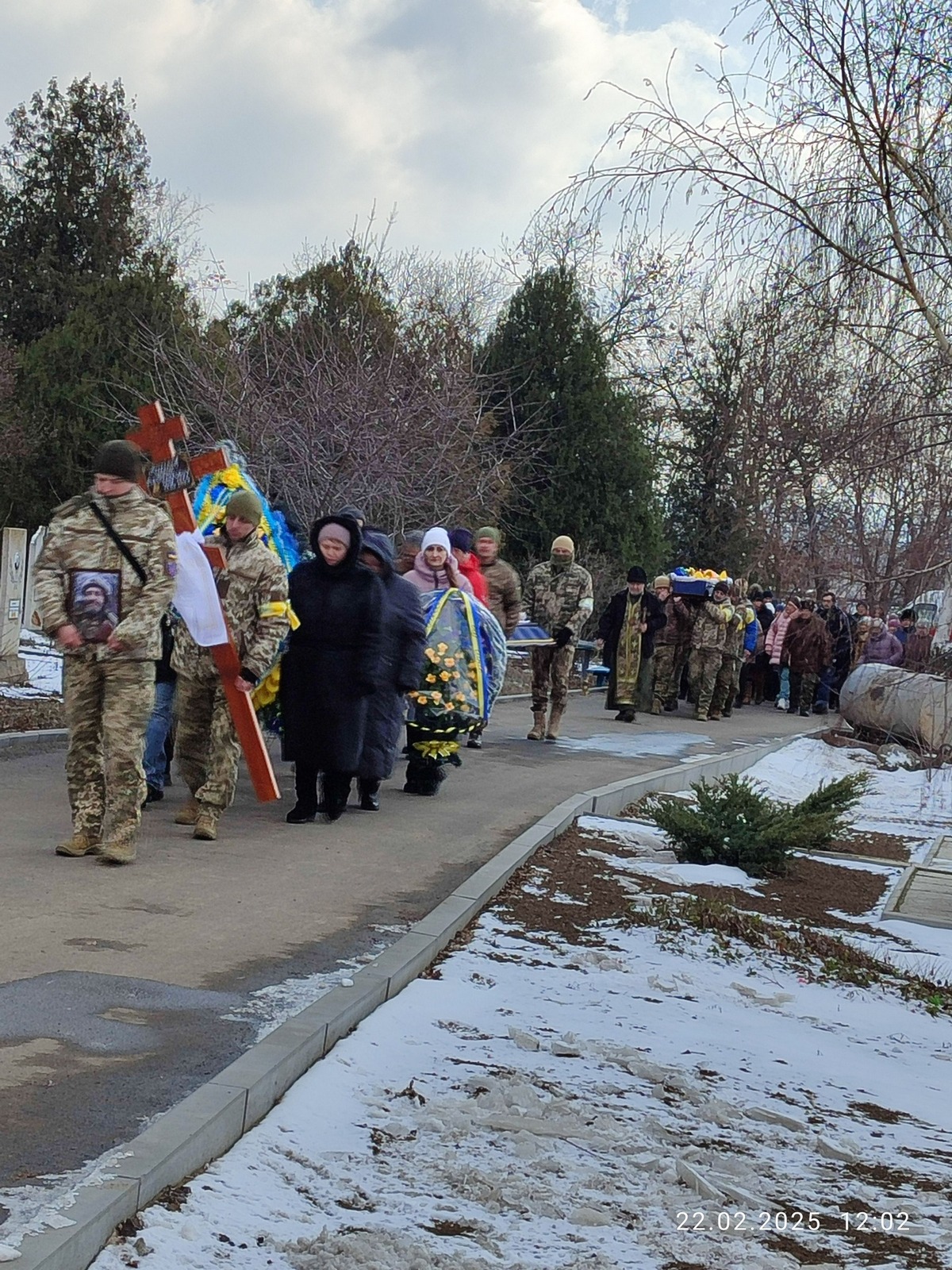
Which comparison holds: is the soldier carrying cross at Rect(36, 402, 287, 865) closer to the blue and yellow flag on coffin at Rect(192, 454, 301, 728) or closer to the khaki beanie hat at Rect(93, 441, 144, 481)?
the khaki beanie hat at Rect(93, 441, 144, 481)

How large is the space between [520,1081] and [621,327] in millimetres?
36279

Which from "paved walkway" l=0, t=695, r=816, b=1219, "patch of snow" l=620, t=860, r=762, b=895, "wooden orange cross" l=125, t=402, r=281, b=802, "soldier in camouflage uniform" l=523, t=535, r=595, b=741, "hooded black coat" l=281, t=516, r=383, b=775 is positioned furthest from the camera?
"soldier in camouflage uniform" l=523, t=535, r=595, b=741

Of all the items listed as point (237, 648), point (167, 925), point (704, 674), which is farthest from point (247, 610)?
point (704, 674)

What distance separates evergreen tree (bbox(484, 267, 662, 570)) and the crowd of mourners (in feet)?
49.7

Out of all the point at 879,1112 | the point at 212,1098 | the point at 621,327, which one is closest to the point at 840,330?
the point at 879,1112

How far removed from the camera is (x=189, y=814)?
906 centimetres

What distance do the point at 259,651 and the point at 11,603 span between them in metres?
8.50

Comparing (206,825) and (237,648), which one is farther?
(237,648)

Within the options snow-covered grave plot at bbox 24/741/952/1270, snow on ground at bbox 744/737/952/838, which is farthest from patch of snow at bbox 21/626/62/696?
snow-covered grave plot at bbox 24/741/952/1270

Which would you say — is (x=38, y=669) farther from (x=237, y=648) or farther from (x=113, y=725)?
(x=113, y=725)

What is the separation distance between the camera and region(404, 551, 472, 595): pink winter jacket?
11883 mm

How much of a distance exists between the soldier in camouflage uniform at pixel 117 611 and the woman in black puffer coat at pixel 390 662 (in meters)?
2.27

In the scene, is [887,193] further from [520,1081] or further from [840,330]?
[520,1081]

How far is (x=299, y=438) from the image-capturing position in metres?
21.1
